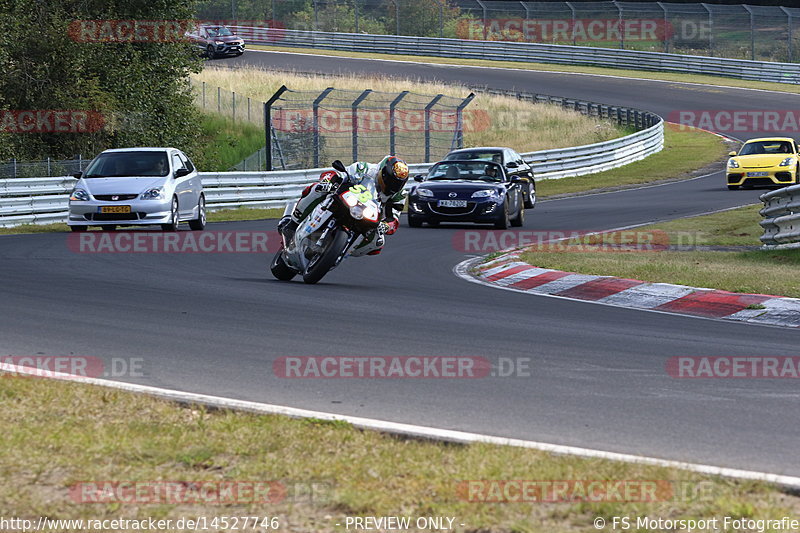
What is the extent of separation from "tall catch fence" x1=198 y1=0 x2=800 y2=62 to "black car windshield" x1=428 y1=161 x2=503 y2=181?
124 feet

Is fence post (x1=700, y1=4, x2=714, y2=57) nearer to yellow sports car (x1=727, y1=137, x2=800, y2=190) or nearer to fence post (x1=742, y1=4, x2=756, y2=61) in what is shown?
fence post (x1=742, y1=4, x2=756, y2=61)

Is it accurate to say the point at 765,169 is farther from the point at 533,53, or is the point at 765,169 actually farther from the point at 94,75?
the point at 533,53

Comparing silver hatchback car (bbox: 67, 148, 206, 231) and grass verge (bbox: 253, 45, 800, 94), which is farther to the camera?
grass verge (bbox: 253, 45, 800, 94)

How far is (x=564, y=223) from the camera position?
22.4 metres

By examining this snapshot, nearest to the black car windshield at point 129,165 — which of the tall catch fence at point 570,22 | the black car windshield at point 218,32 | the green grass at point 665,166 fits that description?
the green grass at point 665,166

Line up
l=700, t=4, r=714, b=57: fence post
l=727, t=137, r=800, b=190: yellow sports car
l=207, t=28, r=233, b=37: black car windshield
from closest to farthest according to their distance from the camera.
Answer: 1. l=727, t=137, r=800, b=190: yellow sports car
2. l=700, t=4, r=714, b=57: fence post
3. l=207, t=28, r=233, b=37: black car windshield

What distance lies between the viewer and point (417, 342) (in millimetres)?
8773

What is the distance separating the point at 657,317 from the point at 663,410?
417cm

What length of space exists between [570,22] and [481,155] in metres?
42.4

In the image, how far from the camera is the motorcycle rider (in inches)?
468

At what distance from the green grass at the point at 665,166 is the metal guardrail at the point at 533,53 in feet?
40.9

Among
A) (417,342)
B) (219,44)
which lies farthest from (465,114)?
(417,342)

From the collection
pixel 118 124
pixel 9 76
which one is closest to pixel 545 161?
pixel 118 124

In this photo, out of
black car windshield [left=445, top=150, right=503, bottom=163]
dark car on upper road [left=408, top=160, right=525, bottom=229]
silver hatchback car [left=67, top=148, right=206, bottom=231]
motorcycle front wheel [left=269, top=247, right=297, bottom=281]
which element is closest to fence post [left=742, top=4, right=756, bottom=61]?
black car windshield [left=445, top=150, right=503, bottom=163]
